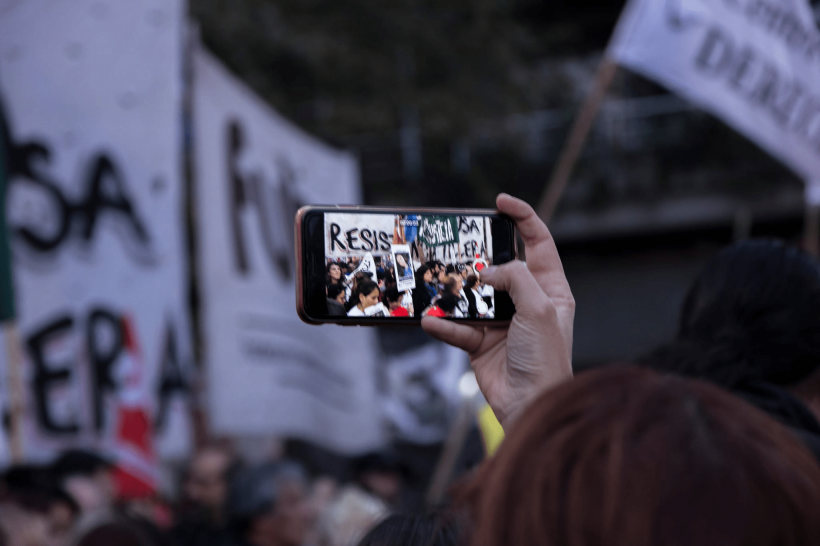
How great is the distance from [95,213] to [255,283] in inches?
32.7

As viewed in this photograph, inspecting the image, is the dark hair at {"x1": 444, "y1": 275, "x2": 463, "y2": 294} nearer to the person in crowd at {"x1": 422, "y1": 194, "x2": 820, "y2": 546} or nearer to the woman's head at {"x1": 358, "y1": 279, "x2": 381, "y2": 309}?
the woman's head at {"x1": 358, "y1": 279, "x2": 381, "y2": 309}

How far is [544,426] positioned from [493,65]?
826 cm

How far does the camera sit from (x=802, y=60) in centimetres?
379

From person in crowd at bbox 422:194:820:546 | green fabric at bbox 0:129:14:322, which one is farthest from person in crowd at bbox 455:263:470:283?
green fabric at bbox 0:129:14:322

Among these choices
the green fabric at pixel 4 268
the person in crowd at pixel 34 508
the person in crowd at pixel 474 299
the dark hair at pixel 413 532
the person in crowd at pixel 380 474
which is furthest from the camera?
the person in crowd at pixel 380 474

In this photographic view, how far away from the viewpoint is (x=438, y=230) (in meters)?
1.28

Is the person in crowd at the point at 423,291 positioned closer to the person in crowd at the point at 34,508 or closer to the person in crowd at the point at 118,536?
the person in crowd at the point at 118,536

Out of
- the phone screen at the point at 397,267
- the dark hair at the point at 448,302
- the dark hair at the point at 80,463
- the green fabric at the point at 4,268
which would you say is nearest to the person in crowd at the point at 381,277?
the phone screen at the point at 397,267

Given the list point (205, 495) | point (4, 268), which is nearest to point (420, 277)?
point (4, 268)

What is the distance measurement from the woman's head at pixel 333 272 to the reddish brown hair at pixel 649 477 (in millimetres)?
573

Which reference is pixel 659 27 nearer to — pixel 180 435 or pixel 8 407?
pixel 180 435

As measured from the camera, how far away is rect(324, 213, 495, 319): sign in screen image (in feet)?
4.13

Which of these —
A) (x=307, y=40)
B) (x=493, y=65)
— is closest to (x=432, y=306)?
(x=307, y=40)

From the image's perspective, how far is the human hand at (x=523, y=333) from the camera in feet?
3.91
